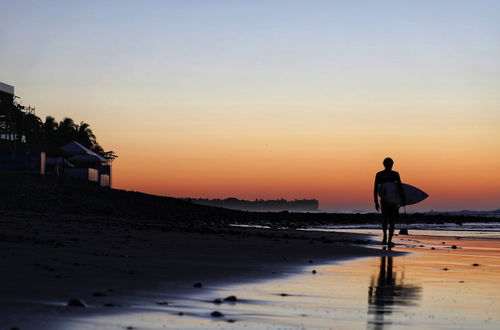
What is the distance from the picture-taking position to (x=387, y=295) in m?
11.0

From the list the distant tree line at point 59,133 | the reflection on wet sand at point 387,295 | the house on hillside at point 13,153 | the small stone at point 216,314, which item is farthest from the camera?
the distant tree line at point 59,133

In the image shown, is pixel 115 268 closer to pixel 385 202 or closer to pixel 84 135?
pixel 385 202

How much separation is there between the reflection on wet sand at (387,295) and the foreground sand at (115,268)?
71.0 inches

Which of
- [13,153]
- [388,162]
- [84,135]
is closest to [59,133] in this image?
[84,135]

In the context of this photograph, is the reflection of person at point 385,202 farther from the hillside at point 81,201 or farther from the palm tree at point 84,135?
the palm tree at point 84,135

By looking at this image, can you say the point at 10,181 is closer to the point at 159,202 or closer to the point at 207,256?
the point at 159,202

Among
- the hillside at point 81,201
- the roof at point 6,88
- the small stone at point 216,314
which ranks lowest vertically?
the small stone at point 216,314

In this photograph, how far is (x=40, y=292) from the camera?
9398mm

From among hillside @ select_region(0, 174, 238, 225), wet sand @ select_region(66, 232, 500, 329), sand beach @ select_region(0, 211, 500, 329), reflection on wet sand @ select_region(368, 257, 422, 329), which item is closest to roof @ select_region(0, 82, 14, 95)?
hillside @ select_region(0, 174, 238, 225)

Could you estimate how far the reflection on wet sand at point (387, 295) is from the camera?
9.00 meters

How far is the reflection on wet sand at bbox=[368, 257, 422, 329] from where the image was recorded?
9.00m

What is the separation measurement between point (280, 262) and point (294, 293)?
18.2ft

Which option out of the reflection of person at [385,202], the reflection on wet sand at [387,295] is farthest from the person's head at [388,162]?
the reflection on wet sand at [387,295]

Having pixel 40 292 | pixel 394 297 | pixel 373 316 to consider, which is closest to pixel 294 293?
pixel 394 297
